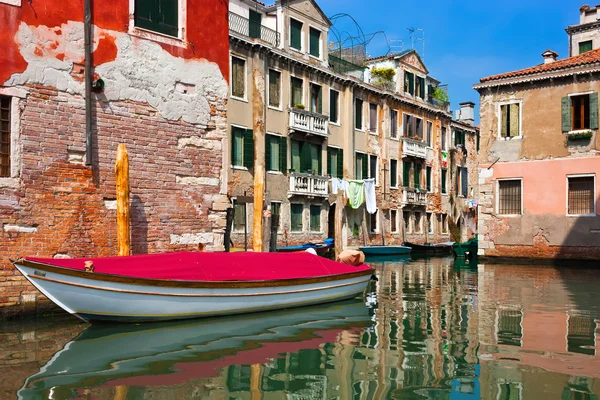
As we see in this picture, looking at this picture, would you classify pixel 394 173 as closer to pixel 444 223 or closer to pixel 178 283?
pixel 444 223

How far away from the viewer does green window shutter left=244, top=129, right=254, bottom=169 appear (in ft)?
65.1

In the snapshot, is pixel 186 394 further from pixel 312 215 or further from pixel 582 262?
pixel 312 215

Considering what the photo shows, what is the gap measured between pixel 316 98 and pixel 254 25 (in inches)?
161

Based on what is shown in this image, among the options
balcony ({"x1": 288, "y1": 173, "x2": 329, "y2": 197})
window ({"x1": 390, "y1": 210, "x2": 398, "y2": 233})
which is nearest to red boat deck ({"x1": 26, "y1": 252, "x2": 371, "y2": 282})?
balcony ({"x1": 288, "y1": 173, "x2": 329, "y2": 197})

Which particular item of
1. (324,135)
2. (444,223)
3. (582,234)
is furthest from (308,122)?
(444,223)

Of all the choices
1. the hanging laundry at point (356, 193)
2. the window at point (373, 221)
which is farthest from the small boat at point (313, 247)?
the window at point (373, 221)

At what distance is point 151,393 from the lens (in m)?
5.34

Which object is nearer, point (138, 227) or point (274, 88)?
point (138, 227)

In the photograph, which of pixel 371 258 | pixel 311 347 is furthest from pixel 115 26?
pixel 371 258

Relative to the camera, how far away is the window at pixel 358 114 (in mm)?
25719

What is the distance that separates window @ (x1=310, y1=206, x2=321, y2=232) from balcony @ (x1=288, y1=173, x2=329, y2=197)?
2.09 feet

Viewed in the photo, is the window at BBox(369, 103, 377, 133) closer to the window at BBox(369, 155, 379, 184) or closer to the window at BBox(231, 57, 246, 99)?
the window at BBox(369, 155, 379, 184)

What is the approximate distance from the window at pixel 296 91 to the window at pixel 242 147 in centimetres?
289

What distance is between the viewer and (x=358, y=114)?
2606 centimetres
